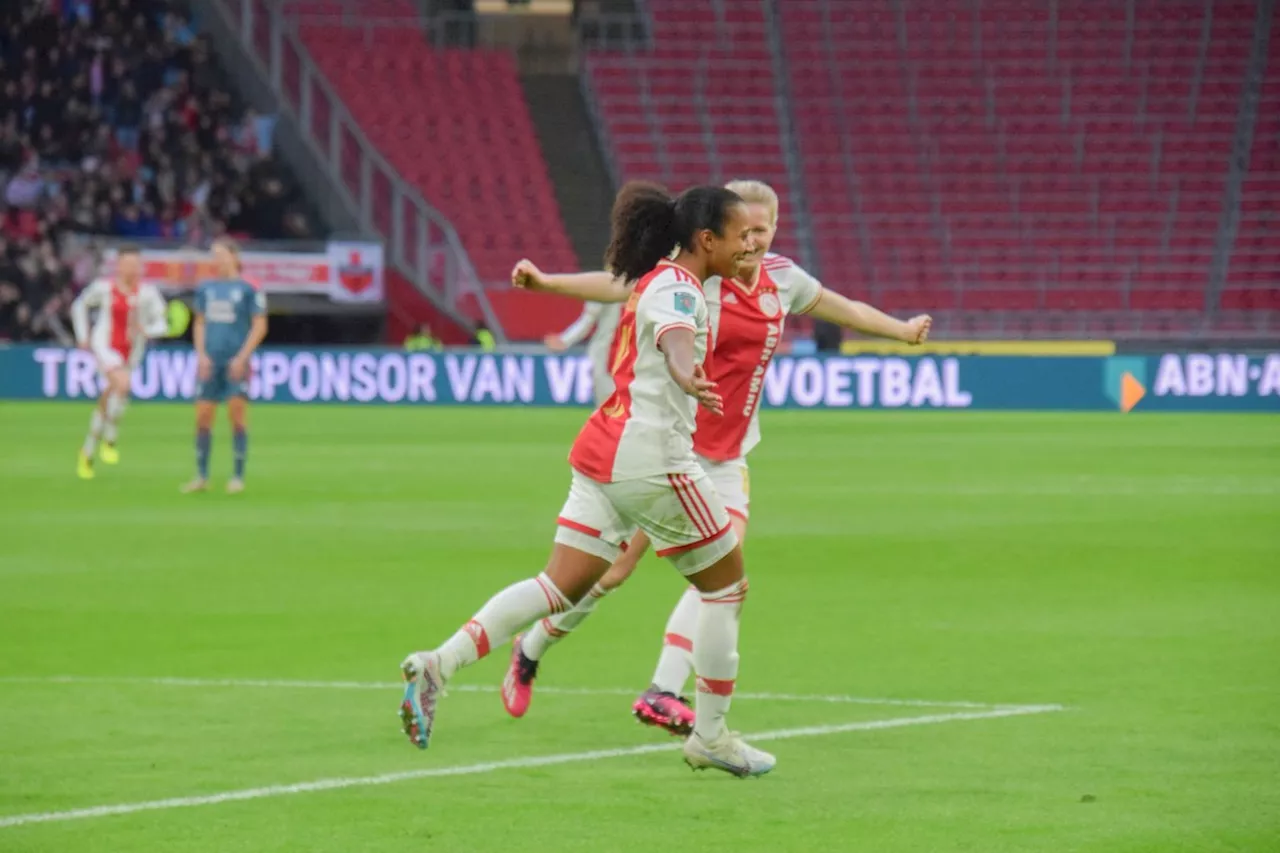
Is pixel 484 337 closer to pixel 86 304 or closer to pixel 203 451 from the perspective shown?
pixel 86 304

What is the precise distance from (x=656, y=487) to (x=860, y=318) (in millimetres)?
1710

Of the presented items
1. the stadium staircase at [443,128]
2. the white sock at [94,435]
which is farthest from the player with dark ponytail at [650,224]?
the stadium staircase at [443,128]

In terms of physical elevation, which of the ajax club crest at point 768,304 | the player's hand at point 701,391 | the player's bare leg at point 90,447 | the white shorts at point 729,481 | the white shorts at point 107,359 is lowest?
the player's bare leg at point 90,447

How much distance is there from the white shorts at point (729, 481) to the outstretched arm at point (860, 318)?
0.68m

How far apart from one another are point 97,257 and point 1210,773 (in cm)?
3280

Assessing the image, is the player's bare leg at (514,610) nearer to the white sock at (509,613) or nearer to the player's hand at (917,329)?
the white sock at (509,613)

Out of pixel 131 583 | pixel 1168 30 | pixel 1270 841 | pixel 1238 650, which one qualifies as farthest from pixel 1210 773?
pixel 1168 30

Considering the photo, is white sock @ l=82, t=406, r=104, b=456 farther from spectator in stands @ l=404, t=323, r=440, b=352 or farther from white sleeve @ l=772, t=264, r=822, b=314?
spectator in stands @ l=404, t=323, r=440, b=352

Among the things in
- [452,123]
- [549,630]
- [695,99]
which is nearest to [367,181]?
[452,123]

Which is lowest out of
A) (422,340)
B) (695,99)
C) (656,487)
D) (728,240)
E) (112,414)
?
(422,340)

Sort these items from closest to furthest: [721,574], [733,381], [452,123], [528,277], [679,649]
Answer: [721,574] < [528,277] < [679,649] < [733,381] < [452,123]

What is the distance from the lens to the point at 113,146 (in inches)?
1682

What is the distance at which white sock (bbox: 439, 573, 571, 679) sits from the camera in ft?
26.2

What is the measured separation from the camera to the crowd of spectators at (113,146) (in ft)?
133
